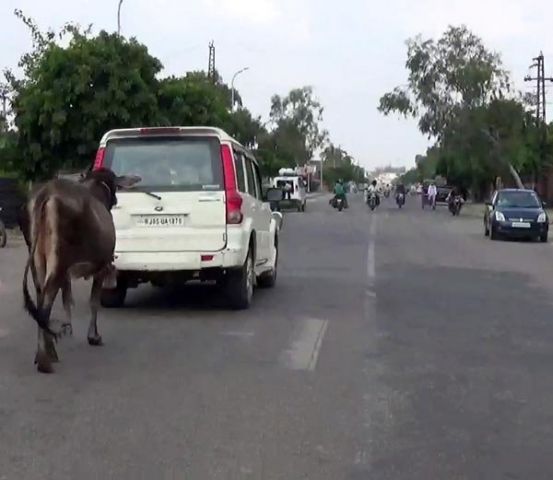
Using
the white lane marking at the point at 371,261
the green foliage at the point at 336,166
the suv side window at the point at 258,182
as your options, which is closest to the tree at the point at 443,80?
the white lane marking at the point at 371,261

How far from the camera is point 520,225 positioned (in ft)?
99.9

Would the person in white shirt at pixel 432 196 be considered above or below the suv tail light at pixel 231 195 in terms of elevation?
below

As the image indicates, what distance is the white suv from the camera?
1227 centimetres

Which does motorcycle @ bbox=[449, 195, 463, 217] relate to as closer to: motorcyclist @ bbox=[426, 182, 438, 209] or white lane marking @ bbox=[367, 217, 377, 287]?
motorcyclist @ bbox=[426, 182, 438, 209]

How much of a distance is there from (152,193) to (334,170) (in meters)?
161

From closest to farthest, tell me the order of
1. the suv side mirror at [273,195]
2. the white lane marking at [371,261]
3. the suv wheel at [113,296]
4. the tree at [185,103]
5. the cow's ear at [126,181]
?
the cow's ear at [126,181] < the suv wheel at [113,296] < the suv side mirror at [273,195] < the white lane marking at [371,261] < the tree at [185,103]

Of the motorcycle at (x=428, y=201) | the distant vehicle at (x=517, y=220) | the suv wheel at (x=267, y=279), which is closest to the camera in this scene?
the suv wheel at (x=267, y=279)

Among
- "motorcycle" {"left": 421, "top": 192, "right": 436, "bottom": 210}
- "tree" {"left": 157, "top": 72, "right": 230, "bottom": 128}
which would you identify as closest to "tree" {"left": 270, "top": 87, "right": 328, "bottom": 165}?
"motorcycle" {"left": 421, "top": 192, "right": 436, "bottom": 210}

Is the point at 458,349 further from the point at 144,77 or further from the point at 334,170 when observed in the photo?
the point at 334,170

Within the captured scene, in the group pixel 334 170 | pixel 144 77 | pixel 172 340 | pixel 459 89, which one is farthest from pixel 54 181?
pixel 334 170

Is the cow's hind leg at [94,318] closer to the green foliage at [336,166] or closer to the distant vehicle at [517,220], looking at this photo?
the distant vehicle at [517,220]

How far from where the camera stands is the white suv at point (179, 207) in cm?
1227

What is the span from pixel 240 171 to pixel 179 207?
1.22 meters

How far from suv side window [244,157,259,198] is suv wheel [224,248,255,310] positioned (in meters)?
1.07
